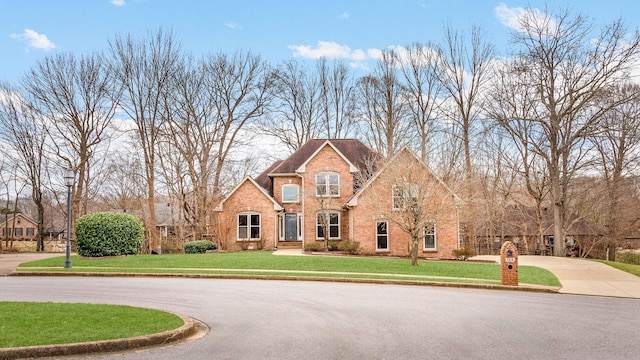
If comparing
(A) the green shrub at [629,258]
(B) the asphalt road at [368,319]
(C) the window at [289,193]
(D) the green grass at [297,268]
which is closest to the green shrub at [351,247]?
(D) the green grass at [297,268]

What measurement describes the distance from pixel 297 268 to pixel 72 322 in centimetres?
1447

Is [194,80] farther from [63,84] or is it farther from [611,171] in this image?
[611,171]

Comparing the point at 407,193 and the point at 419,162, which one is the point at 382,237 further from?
the point at 407,193

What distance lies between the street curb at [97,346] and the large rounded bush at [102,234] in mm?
19882

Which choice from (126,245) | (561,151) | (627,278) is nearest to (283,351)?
(627,278)

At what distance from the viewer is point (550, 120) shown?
122 ft

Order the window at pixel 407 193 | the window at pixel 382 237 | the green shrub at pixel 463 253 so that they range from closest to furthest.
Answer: the window at pixel 407 193
the green shrub at pixel 463 253
the window at pixel 382 237

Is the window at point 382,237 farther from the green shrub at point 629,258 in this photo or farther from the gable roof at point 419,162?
the green shrub at point 629,258

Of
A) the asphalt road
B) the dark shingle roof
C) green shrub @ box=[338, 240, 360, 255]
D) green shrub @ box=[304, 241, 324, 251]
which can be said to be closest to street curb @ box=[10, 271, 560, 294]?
the asphalt road

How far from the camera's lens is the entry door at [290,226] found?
4119 cm

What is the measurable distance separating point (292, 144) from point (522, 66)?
22.5 metres

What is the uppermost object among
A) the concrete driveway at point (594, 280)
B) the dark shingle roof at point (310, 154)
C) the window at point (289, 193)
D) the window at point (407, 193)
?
the dark shingle roof at point (310, 154)

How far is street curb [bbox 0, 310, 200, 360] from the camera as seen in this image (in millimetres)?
7984

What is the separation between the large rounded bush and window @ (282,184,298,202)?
14.4 m
